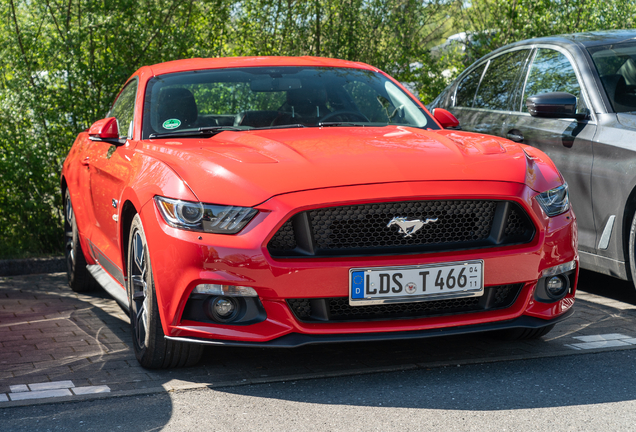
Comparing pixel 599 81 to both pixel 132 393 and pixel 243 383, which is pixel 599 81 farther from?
pixel 132 393

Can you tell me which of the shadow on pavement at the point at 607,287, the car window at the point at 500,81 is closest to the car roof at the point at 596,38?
the car window at the point at 500,81

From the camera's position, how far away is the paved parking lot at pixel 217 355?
3768 mm

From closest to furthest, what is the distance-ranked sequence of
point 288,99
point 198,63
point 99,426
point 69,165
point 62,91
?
point 99,426
point 288,99
point 198,63
point 69,165
point 62,91

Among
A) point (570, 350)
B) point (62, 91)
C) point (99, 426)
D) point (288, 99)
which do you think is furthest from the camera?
point (62, 91)

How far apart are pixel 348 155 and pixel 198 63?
1858 mm

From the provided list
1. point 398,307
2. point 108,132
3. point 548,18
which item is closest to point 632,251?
point 398,307

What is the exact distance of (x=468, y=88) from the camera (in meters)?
6.82

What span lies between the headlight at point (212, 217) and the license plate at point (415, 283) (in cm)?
50

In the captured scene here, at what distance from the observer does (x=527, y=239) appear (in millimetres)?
3693

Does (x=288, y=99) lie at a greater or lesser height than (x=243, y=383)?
greater

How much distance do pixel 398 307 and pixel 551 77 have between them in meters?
2.90

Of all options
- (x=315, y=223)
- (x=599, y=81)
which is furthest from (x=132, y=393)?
(x=599, y=81)

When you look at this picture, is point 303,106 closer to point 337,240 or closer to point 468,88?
point 337,240

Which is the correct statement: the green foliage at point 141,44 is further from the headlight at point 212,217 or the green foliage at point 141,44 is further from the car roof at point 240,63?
the headlight at point 212,217
